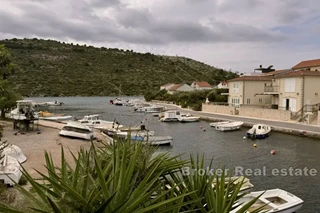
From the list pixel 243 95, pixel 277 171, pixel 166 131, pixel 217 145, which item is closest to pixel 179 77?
pixel 243 95

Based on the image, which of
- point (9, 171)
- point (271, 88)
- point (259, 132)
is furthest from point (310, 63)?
point (9, 171)

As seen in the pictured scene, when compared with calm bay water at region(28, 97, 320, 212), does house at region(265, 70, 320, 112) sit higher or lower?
higher

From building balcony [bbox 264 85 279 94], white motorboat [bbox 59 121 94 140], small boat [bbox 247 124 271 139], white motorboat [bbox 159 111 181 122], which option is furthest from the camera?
white motorboat [bbox 159 111 181 122]

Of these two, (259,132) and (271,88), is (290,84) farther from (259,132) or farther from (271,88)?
(259,132)

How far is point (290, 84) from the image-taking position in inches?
1670

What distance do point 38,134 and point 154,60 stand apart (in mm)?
137129

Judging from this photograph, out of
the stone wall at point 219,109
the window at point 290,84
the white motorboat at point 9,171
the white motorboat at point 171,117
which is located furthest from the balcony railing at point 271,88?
the white motorboat at point 9,171

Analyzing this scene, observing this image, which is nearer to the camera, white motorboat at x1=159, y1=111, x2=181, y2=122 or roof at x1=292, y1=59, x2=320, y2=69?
white motorboat at x1=159, y1=111, x2=181, y2=122

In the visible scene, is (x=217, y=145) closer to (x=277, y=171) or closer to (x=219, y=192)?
(x=277, y=171)

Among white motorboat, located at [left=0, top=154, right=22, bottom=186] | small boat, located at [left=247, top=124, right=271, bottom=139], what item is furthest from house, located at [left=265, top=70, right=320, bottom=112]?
white motorboat, located at [left=0, top=154, right=22, bottom=186]

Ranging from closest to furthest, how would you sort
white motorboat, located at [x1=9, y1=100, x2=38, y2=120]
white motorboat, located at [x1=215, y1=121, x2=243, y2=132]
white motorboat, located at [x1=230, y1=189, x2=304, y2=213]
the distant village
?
white motorboat, located at [x1=230, y1=189, x2=304, y2=213] < white motorboat, located at [x1=9, y1=100, x2=38, y2=120] < white motorboat, located at [x1=215, y1=121, x2=243, y2=132] < the distant village

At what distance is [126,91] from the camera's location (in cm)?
12719

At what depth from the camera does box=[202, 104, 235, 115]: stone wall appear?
50.3m

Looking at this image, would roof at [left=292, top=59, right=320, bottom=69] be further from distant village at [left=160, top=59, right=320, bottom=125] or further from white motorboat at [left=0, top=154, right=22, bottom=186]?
white motorboat at [left=0, top=154, right=22, bottom=186]
